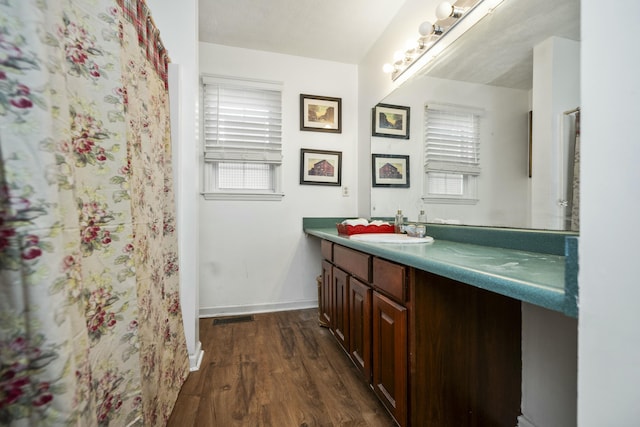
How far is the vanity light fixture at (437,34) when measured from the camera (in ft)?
4.47

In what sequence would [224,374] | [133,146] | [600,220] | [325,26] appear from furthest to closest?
[325,26], [224,374], [133,146], [600,220]

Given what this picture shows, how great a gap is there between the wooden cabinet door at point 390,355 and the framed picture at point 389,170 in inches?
43.5

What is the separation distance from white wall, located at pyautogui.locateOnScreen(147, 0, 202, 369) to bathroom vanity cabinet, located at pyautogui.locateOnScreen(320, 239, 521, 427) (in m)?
1.19

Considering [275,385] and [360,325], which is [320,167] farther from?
[275,385]

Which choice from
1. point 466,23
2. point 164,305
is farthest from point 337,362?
point 466,23

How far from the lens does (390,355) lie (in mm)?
1142

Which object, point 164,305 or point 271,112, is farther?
point 271,112

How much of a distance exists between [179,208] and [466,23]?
74.9 inches

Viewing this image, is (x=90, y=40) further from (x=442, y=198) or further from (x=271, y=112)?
Answer: (x=271, y=112)

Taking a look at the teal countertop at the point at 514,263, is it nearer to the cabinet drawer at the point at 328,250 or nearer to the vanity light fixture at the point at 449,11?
the cabinet drawer at the point at 328,250

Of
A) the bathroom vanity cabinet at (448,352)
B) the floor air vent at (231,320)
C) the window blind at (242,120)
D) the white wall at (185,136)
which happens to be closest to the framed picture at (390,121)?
the window blind at (242,120)

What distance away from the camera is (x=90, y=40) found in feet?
2.50

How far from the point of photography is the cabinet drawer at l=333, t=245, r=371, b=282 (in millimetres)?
1355

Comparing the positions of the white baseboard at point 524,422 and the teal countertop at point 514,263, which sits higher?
the teal countertop at point 514,263
